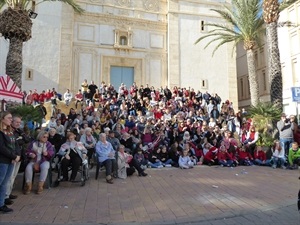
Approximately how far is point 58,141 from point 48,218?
4384mm

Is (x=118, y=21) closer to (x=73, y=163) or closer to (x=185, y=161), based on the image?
(x=185, y=161)

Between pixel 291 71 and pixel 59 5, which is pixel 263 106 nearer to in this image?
pixel 291 71

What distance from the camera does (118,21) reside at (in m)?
27.2

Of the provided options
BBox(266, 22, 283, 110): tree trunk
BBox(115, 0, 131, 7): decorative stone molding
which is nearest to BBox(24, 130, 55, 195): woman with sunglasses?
BBox(266, 22, 283, 110): tree trunk

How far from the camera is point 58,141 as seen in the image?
369 inches

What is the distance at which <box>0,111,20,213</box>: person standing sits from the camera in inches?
211

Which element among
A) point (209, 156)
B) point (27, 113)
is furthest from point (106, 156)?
point (209, 156)

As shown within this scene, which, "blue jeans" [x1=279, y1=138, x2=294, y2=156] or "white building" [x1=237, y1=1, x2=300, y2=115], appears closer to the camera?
"blue jeans" [x1=279, y1=138, x2=294, y2=156]

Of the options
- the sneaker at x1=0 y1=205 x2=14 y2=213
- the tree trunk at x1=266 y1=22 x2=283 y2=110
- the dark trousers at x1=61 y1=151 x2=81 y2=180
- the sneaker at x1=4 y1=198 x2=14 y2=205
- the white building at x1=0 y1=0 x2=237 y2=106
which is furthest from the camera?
the white building at x1=0 y1=0 x2=237 y2=106

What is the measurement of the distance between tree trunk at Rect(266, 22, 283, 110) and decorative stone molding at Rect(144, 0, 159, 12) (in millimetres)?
15242

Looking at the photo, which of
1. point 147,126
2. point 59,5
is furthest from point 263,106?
point 59,5

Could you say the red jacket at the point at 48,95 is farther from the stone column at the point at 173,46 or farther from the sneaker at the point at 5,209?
the sneaker at the point at 5,209

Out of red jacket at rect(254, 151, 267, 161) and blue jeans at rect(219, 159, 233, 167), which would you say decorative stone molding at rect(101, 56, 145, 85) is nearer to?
red jacket at rect(254, 151, 267, 161)

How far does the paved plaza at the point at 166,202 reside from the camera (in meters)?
5.24
